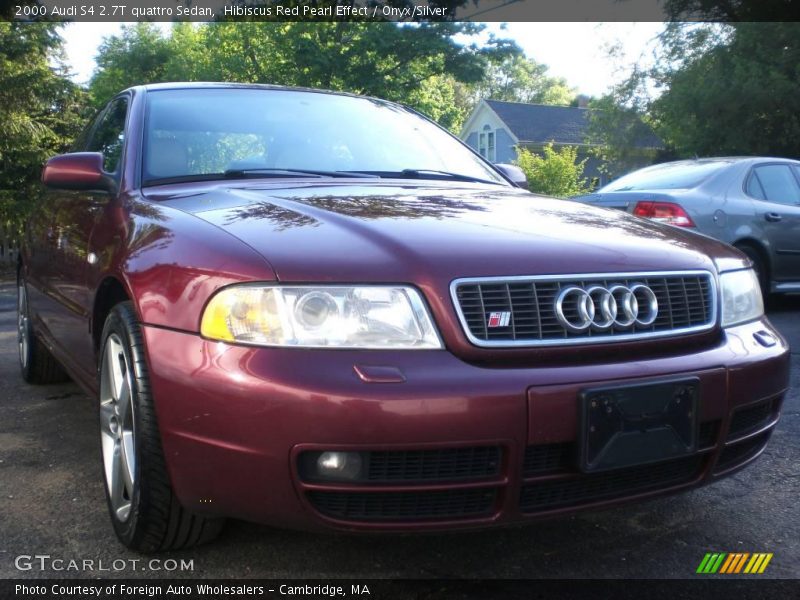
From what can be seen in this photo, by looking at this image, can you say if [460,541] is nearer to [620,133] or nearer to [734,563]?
[734,563]

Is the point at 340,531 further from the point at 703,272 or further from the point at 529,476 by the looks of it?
the point at 703,272

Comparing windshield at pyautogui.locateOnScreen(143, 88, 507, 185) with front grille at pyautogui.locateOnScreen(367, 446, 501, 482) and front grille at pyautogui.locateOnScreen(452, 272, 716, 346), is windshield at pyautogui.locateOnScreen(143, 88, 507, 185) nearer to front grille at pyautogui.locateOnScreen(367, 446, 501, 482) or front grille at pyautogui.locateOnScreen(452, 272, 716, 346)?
front grille at pyautogui.locateOnScreen(452, 272, 716, 346)

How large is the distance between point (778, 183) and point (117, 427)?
673 centimetres

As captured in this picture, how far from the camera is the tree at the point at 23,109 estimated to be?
17719 mm

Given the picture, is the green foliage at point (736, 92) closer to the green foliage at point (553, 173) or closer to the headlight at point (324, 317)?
the green foliage at point (553, 173)

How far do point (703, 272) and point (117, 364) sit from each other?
181 cm

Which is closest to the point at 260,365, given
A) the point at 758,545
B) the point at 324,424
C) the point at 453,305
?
the point at 324,424

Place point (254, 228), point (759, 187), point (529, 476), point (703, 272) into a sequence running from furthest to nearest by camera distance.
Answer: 1. point (759, 187)
2. point (703, 272)
3. point (254, 228)
4. point (529, 476)

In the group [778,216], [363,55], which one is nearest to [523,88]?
[363,55]

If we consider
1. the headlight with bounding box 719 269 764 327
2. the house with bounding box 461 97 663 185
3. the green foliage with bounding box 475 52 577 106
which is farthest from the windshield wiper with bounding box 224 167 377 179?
the green foliage with bounding box 475 52 577 106

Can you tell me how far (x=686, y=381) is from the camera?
6.89ft

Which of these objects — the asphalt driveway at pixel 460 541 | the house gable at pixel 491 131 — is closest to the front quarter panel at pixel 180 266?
the asphalt driveway at pixel 460 541

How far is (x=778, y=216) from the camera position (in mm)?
7281

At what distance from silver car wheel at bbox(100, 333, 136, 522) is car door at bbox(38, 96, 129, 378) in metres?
0.34
